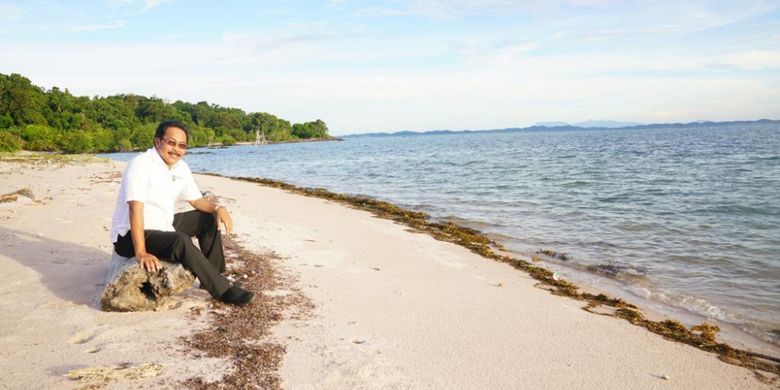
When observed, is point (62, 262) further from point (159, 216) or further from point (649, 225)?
point (649, 225)

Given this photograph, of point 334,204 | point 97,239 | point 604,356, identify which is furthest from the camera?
point 334,204

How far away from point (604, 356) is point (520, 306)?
1.48 meters

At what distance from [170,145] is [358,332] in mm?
2657

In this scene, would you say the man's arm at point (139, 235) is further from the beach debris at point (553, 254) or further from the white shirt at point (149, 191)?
the beach debris at point (553, 254)

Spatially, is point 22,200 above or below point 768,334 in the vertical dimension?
above

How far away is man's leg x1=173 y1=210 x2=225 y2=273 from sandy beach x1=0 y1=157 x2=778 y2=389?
0.55m

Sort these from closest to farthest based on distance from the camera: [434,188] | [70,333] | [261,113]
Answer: [70,333] < [434,188] < [261,113]

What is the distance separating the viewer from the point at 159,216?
16.0 ft

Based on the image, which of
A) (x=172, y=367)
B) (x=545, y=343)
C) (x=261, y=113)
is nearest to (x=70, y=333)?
(x=172, y=367)

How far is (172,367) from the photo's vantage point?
11.7 ft

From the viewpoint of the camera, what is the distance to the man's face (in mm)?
4871

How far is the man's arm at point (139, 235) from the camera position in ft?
14.7

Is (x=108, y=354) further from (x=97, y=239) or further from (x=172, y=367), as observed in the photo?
(x=97, y=239)

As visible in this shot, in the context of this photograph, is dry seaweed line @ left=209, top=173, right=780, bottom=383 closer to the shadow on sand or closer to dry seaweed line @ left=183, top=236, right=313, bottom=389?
dry seaweed line @ left=183, top=236, right=313, bottom=389
